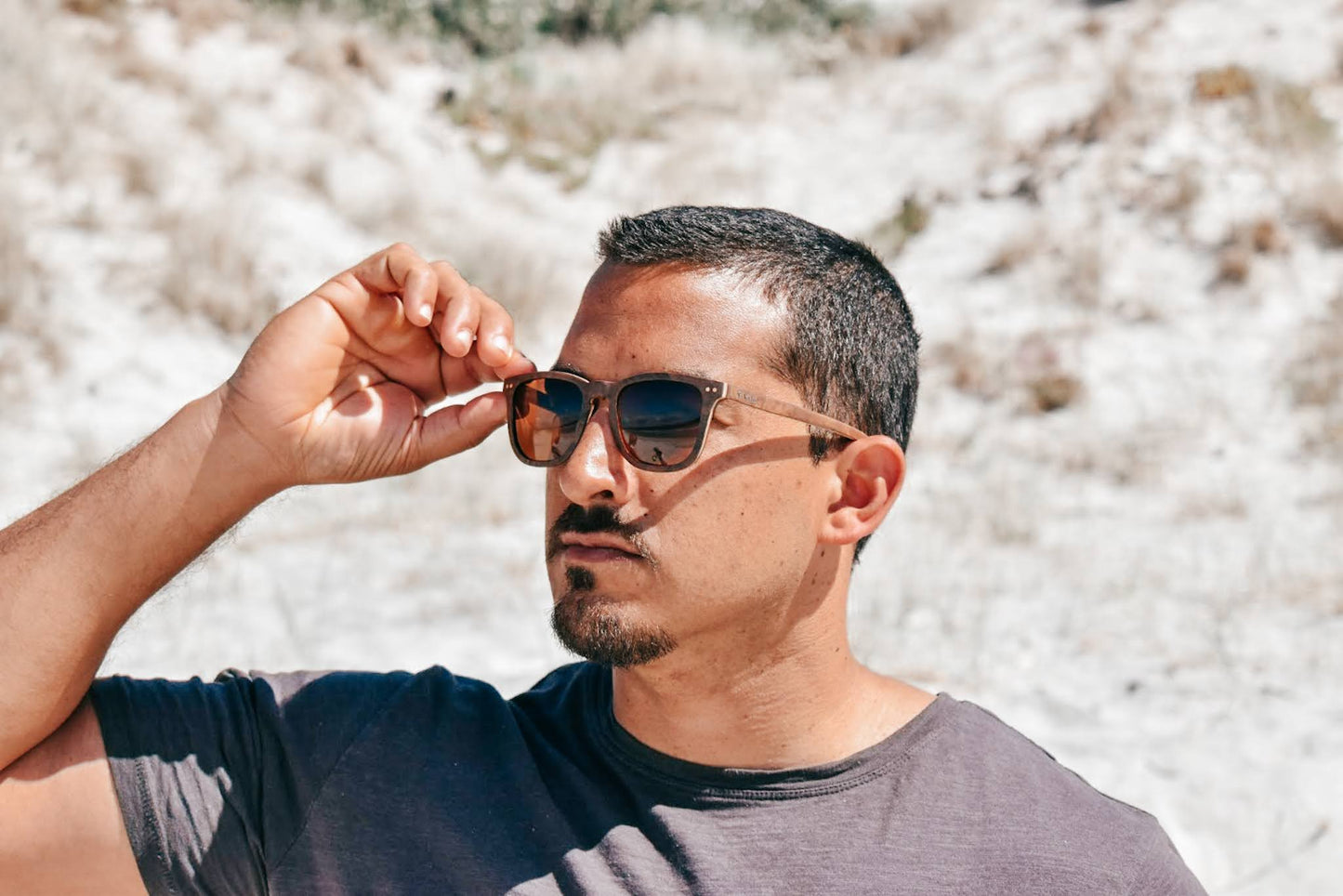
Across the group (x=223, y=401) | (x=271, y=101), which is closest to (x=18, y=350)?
(x=271, y=101)

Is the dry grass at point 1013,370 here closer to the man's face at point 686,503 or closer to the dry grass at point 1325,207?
the dry grass at point 1325,207

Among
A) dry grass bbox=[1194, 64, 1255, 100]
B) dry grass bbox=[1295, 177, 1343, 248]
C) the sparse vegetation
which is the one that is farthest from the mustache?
the sparse vegetation

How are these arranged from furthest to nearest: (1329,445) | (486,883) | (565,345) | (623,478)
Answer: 1. (1329,445)
2. (565,345)
3. (623,478)
4. (486,883)

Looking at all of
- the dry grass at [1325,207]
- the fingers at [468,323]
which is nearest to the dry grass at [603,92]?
the dry grass at [1325,207]

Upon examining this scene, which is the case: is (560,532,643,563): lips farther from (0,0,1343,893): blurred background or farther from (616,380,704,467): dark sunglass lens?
(0,0,1343,893): blurred background

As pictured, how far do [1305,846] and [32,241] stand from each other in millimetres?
8397

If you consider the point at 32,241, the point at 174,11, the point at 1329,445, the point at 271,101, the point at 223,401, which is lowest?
the point at 223,401

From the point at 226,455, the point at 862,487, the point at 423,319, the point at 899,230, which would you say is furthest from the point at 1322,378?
the point at 226,455

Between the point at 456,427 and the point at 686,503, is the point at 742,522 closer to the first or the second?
the point at 686,503

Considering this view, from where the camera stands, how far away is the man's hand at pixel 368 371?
2.28m

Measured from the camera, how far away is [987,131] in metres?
12.4

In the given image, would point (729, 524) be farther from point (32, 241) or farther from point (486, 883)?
point (32, 241)

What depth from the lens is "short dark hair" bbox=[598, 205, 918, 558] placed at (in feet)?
7.51

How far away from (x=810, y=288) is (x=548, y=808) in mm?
999
